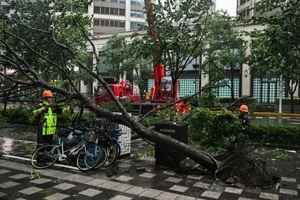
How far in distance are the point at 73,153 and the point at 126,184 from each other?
1.88m

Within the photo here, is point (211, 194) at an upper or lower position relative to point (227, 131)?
lower

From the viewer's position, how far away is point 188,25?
54.7ft

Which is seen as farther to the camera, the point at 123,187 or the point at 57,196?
the point at 123,187

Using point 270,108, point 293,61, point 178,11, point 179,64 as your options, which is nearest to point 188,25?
point 178,11

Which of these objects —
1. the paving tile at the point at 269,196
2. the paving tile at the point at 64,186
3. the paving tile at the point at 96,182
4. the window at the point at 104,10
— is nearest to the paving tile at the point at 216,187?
the paving tile at the point at 269,196

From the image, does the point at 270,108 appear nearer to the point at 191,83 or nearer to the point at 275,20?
the point at 191,83

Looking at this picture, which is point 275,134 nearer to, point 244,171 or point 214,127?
point 214,127

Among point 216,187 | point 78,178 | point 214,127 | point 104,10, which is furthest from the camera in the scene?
point 104,10

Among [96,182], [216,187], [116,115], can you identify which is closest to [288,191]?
[216,187]

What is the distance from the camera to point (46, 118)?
896 cm

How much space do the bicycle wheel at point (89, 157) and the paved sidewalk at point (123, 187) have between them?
0.27m

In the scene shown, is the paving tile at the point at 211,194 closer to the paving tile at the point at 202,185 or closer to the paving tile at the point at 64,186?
the paving tile at the point at 202,185

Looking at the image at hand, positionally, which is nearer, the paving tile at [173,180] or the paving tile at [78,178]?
the paving tile at [78,178]

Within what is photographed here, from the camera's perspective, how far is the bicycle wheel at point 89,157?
8617mm
